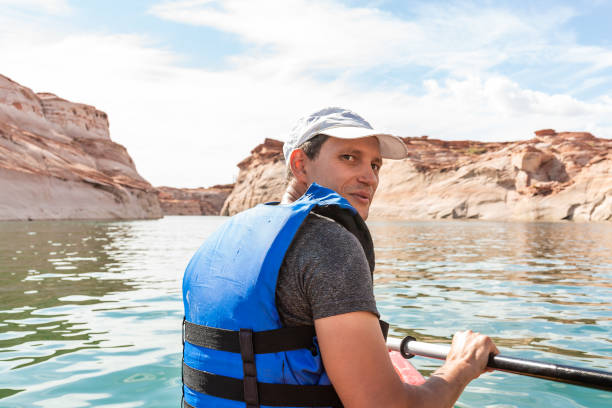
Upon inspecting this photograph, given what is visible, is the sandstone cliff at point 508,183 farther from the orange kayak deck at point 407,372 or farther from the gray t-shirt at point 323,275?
the gray t-shirt at point 323,275

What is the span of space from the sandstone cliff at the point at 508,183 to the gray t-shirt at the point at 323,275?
40.7m

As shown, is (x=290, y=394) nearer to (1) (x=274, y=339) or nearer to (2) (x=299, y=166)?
(1) (x=274, y=339)

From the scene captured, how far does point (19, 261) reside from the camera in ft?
36.2

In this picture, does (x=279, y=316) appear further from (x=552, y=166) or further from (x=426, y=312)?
(x=552, y=166)

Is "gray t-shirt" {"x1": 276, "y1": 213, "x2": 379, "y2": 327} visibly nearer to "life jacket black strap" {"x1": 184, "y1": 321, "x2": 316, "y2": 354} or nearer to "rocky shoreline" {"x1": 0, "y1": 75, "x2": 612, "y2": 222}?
"life jacket black strap" {"x1": 184, "y1": 321, "x2": 316, "y2": 354}

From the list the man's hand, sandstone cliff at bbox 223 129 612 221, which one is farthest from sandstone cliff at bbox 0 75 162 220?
the man's hand

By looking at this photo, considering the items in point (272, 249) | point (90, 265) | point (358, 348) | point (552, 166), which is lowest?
point (90, 265)

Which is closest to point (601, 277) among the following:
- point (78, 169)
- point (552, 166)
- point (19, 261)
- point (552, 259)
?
point (552, 259)

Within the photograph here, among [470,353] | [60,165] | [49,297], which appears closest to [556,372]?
[470,353]

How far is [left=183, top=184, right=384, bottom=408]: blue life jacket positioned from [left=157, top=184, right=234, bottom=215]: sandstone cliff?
106m

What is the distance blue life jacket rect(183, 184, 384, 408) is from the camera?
167 cm

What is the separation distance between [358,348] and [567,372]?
1012 mm

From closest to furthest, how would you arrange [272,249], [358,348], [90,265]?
1. [358,348]
2. [272,249]
3. [90,265]

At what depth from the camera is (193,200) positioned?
112 meters
